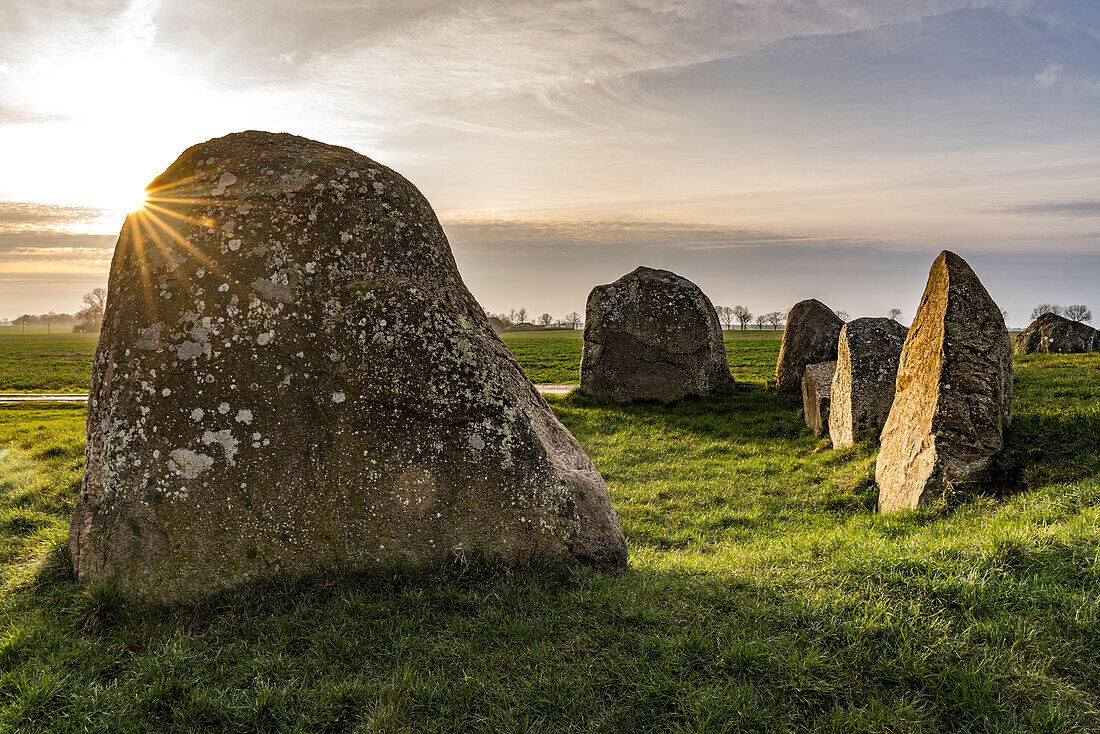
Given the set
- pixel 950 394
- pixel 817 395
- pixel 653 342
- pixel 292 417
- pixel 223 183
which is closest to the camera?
pixel 292 417

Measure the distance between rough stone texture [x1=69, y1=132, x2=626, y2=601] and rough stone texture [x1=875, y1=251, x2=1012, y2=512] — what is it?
4559 mm

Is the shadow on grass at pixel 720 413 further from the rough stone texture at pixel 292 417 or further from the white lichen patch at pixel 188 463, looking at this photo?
the white lichen patch at pixel 188 463

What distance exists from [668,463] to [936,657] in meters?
8.39

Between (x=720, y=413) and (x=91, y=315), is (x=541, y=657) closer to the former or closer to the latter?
(x=720, y=413)

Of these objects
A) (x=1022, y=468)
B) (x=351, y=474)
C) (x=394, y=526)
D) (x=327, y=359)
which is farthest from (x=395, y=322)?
(x=1022, y=468)

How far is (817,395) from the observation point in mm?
14031

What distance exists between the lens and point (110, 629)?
16.8 ft

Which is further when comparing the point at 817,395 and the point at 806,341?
the point at 806,341

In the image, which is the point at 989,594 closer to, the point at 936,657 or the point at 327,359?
the point at 936,657

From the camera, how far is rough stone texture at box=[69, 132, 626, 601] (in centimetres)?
545

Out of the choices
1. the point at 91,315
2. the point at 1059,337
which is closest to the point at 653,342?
the point at 1059,337

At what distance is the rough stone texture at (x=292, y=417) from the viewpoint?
5.45 meters

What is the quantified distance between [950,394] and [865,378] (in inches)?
145

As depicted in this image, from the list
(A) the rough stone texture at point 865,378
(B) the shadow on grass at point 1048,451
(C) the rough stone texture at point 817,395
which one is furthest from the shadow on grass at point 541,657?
(C) the rough stone texture at point 817,395
